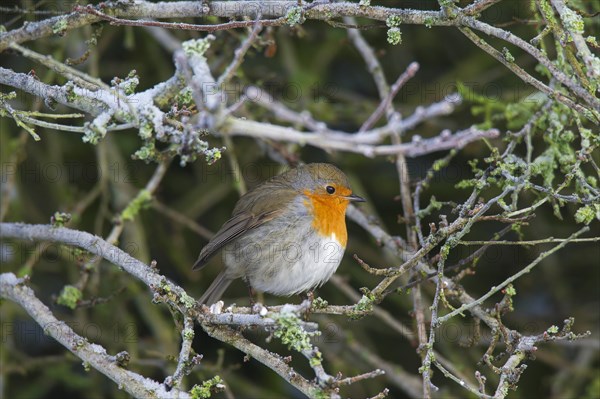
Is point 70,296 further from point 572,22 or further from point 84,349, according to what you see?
point 572,22

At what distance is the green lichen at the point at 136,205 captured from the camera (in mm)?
4328

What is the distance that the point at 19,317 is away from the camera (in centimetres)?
538

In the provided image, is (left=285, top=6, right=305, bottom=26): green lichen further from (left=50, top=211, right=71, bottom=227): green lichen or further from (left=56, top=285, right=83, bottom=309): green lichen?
(left=56, top=285, right=83, bottom=309): green lichen

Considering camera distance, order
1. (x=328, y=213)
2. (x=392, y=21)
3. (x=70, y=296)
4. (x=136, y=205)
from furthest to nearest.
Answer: (x=328, y=213)
(x=136, y=205)
(x=70, y=296)
(x=392, y=21)

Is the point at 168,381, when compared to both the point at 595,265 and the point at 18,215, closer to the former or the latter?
the point at 18,215

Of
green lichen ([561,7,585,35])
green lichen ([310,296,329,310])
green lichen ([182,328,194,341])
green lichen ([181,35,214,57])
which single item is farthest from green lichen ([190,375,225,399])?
green lichen ([561,7,585,35])

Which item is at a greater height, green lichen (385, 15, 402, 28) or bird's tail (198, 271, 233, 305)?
green lichen (385, 15, 402, 28)

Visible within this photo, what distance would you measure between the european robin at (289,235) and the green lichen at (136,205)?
1.46 ft

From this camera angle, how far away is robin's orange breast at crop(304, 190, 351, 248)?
4441 mm

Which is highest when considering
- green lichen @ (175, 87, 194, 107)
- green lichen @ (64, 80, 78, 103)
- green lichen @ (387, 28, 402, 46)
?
green lichen @ (387, 28, 402, 46)

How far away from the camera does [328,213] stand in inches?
178

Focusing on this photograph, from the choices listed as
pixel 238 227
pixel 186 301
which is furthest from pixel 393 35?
pixel 238 227

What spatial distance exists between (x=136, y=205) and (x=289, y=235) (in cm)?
91

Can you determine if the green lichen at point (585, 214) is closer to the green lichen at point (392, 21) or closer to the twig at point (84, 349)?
the green lichen at point (392, 21)
